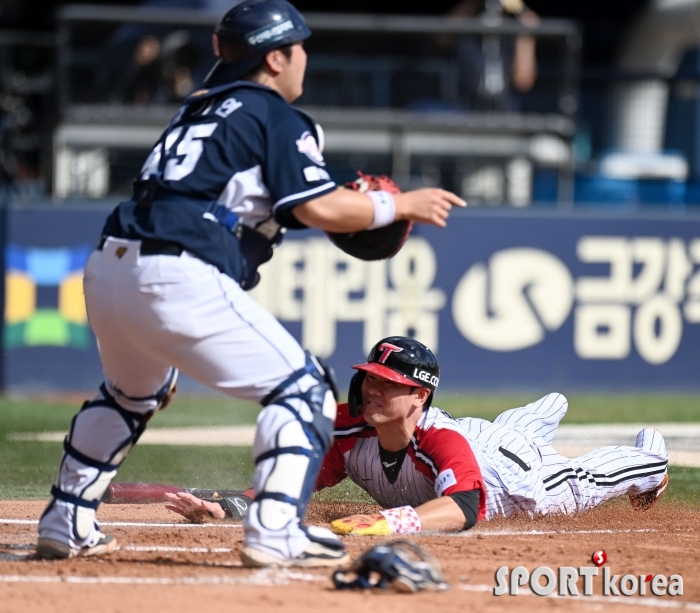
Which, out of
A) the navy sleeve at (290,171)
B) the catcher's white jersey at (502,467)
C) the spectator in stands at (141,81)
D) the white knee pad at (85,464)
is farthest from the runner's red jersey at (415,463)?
the spectator in stands at (141,81)

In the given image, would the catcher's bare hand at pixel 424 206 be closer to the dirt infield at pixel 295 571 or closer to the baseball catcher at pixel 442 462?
the baseball catcher at pixel 442 462

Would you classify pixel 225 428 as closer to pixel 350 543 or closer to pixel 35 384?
pixel 35 384

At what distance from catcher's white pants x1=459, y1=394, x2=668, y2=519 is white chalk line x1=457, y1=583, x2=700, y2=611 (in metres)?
1.45

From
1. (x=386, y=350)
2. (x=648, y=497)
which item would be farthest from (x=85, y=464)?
(x=648, y=497)

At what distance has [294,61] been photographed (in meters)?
4.23

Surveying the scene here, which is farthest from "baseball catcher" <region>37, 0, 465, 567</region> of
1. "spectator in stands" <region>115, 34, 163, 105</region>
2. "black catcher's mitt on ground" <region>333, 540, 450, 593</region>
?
"spectator in stands" <region>115, 34, 163, 105</region>

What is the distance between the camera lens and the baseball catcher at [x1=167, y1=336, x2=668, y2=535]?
16.0 feet

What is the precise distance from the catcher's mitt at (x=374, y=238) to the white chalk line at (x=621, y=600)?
46.3 inches

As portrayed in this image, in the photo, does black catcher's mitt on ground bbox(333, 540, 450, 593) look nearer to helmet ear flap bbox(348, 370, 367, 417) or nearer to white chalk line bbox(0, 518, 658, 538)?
white chalk line bbox(0, 518, 658, 538)

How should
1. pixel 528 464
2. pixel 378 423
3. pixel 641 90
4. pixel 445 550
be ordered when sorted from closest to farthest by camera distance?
pixel 445 550
pixel 378 423
pixel 528 464
pixel 641 90

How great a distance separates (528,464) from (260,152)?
86.7 inches

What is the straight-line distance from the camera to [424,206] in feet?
13.5

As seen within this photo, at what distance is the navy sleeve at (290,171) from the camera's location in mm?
3906

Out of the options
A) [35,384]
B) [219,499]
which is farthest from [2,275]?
[219,499]
